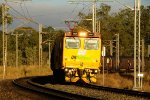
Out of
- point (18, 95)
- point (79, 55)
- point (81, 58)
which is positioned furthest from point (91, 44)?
point (18, 95)

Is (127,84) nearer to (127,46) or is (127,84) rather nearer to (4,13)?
(4,13)

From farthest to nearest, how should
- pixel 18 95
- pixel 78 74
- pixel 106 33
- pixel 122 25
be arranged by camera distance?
pixel 122 25 < pixel 106 33 < pixel 78 74 < pixel 18 95

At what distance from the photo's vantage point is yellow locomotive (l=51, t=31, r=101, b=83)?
3077cm

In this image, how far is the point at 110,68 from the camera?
238 ft

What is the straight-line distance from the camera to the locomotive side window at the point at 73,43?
31188 mm

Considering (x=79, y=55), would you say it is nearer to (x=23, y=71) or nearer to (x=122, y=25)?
(x=23, y=71)

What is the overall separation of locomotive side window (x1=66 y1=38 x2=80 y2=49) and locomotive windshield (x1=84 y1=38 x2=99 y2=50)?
541mm

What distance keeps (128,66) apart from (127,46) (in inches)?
1400

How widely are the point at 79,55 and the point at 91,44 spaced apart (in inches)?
45.8

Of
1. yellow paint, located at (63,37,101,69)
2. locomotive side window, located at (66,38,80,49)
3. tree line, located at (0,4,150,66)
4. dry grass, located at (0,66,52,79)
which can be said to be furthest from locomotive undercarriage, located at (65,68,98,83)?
tree line, located at (0,4,150,66)

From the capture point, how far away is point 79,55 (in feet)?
102

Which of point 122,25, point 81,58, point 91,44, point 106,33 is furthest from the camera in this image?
point 122,25

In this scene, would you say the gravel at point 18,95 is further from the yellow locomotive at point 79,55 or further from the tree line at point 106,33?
the tree line at point 106,33

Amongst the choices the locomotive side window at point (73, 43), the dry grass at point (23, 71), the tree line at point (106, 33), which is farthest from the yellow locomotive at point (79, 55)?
the tree line at point (106, 33)
